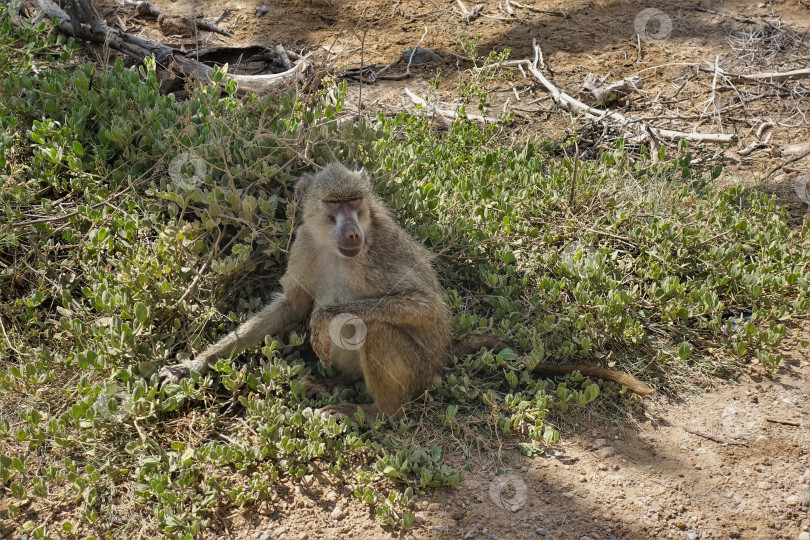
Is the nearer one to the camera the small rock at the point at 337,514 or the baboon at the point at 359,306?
the small rock at the point at 337,514

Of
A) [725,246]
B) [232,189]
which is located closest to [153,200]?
[232,189]

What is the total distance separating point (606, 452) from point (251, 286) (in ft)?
8.44

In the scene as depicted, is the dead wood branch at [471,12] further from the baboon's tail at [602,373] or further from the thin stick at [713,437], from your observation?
the thin stick at [713,437]

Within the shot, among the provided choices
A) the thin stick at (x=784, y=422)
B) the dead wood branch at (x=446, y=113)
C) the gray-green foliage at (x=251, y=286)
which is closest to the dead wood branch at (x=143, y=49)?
the gray-green foliage at (x=251, y=286)

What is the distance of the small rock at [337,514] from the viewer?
141 inches

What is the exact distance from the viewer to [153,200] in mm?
4875

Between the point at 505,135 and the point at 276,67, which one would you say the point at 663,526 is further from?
the point at 276,67

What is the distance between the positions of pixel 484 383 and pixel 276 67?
5045mm

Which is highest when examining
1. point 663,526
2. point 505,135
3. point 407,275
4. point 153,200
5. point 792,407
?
point 505,135
